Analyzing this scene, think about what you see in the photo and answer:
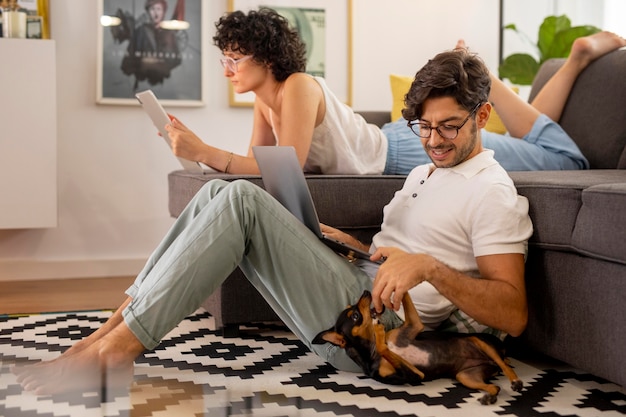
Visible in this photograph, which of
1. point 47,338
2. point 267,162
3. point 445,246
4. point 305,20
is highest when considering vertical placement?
point 305,20

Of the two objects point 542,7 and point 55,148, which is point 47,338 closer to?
point 55,148

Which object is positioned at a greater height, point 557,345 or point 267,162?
point 267,162

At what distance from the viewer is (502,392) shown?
1.90 meters

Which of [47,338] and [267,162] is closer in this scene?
[267,162]

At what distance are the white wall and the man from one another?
192 cm

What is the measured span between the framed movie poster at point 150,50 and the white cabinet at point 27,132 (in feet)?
1.21

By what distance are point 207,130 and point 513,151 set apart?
1624 mm

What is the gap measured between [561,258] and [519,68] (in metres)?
2.37

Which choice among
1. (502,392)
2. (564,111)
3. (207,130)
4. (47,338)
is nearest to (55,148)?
(207,130)

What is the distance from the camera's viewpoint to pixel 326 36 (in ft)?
13.5

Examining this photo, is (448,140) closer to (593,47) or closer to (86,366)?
(86,366)

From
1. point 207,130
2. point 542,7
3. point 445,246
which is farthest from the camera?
point 542,7

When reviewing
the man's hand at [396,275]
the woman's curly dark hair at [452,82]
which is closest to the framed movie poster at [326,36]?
the woman's curly dark hair at [452,82]

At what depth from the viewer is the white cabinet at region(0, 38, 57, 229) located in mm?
3441
